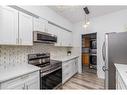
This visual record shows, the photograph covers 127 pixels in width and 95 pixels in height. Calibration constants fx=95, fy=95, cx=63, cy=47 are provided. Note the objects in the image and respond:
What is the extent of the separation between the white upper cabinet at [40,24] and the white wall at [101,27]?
92.1 inches

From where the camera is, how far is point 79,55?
186 inches

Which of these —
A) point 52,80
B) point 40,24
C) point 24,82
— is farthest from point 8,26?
point 52,80

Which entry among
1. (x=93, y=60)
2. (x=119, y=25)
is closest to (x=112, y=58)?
(x=119, y=25)

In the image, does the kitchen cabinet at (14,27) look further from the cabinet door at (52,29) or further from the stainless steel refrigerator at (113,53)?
the stainless steel refrigerator at (113,53)

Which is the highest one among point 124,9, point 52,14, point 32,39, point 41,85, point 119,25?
point 124,9

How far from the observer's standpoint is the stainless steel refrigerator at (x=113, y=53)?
7.45 feet

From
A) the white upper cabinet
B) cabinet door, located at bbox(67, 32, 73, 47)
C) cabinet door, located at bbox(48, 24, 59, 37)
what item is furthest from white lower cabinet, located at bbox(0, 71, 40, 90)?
cabinet door, located at bbox(67, 32, 73, 47)

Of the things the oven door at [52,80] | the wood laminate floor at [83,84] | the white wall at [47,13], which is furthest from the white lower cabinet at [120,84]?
the white wall at [47,13]

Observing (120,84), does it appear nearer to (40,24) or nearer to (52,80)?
(52,80)

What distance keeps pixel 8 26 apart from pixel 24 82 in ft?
3.49

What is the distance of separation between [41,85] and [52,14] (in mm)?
2203

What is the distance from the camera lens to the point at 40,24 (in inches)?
100
